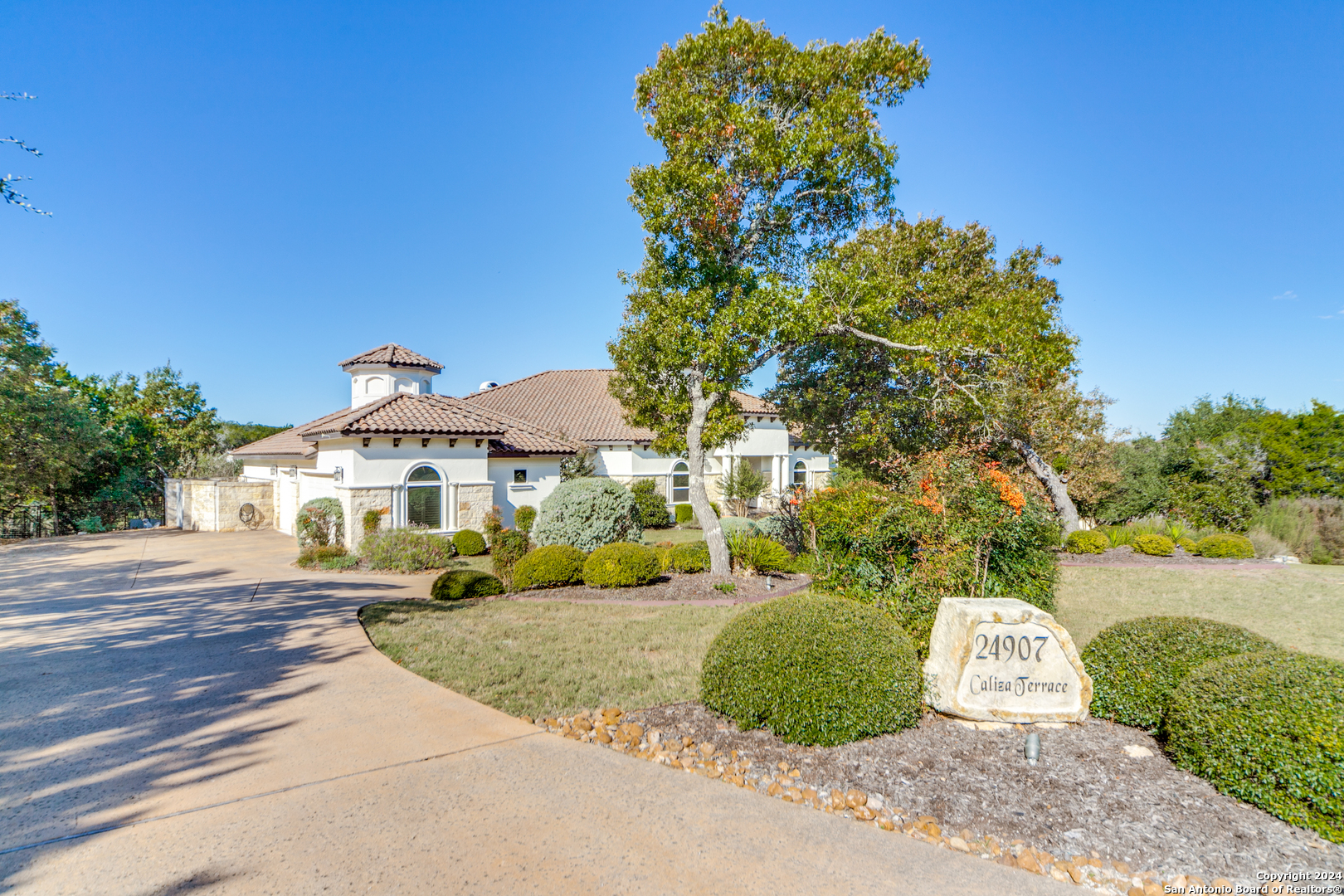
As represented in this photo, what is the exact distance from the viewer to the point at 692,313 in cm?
1191

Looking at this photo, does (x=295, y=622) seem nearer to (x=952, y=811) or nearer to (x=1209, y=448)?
(x=952, y=811)

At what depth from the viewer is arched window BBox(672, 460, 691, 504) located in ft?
89.0

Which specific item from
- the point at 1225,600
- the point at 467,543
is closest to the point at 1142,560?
the point at 1225,600

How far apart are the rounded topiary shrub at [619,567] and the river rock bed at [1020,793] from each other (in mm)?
6418

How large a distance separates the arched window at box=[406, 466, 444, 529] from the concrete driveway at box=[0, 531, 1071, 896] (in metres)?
9.48

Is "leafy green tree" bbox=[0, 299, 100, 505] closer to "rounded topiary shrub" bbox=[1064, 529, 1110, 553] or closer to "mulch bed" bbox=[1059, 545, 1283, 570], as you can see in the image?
"mulch bed" bbox=[1059, 545, 1283, 570]

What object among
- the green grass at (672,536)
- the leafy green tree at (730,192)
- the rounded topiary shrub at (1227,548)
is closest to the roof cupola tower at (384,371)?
the green grass at (672,536)

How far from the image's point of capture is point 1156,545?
16.3 m

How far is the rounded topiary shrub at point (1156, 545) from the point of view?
1631 cm

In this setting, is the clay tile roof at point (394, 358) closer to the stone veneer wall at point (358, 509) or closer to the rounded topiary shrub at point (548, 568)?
the stone veneer wall at point (358, 509)

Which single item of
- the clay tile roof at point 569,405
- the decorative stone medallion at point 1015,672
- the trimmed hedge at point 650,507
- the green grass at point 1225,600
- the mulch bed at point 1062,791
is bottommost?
the green grass at point 1225,600

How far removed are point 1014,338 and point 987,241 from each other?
520 cm

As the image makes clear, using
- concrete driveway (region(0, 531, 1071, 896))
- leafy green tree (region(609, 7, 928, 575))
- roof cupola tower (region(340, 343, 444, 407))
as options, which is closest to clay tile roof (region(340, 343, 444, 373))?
roof cupola tower (region(340, 343, 444, 407))

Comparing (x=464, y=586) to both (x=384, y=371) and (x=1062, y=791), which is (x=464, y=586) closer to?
(x=1062, y=791)
